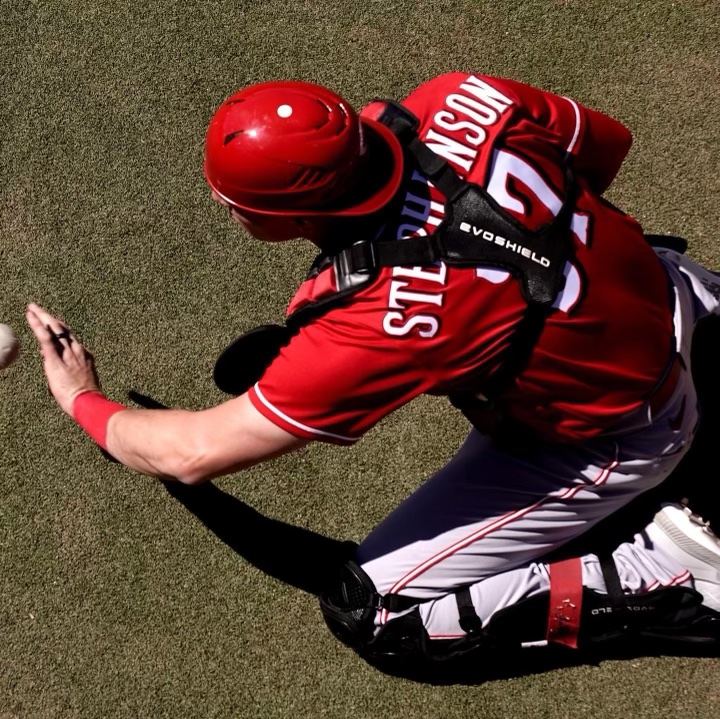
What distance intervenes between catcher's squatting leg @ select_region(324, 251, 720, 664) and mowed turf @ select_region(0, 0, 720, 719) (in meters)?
0.33

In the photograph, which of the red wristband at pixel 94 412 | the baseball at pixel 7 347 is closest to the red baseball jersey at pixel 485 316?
the red wristband at pixel 94 412

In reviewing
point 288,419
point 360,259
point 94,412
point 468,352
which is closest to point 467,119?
point 360,259

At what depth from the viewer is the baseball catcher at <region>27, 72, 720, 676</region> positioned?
1.97m

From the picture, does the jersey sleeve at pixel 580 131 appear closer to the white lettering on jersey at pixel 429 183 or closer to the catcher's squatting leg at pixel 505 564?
the white lettering on jersey at pixel 429 183

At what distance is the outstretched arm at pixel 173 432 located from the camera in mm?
2166

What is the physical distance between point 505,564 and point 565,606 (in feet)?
0.88

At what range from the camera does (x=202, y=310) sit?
11.5 feet

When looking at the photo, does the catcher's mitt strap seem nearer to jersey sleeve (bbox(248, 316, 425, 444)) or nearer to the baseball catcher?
the baseball catcher

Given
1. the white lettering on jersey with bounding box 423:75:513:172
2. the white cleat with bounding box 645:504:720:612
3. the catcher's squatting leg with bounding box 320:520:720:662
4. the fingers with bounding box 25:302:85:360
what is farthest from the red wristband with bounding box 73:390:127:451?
the white cleat with bounding box 645:504:720:612

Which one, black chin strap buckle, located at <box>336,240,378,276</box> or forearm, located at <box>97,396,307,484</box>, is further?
forearm, located at <box>97,396,307,484</box>

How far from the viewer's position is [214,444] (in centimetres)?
221

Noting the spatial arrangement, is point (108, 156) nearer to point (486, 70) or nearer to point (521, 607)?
point (486, 70)

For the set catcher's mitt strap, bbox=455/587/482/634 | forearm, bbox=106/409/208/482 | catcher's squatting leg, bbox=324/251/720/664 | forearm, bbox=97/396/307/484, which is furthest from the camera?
catcher's mitt strap, bbox=455/587/482/634

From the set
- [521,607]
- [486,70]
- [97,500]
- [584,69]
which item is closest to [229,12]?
[486,70]
